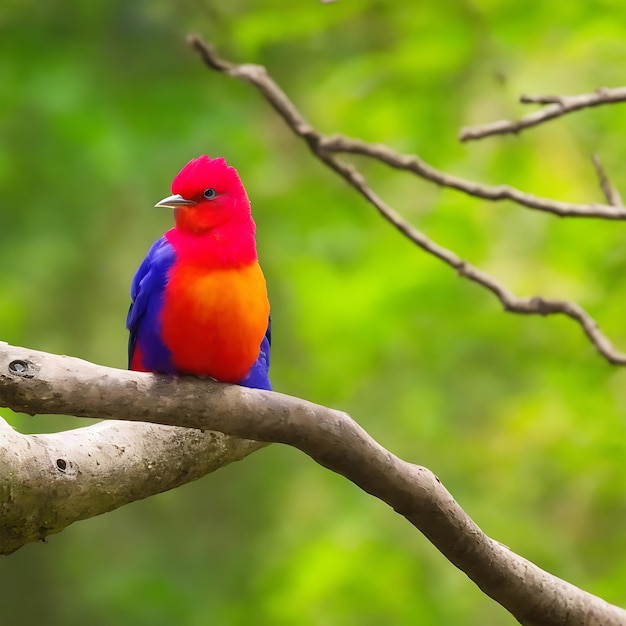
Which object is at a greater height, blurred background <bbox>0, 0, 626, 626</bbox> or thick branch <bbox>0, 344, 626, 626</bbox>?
thick branch <bbox>0, 344, 626, 626</bbox>

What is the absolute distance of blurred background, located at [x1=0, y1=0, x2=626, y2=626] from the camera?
184 inches

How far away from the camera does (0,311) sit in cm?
518

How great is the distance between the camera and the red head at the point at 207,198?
265 cm

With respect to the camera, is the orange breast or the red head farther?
the red head

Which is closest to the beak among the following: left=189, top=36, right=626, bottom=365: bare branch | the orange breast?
the orange breast

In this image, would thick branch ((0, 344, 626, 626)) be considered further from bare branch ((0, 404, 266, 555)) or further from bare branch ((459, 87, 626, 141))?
bare branch ((459, 87, 626, 141))

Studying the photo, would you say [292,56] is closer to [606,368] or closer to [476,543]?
[606,368]

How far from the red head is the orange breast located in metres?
0.16

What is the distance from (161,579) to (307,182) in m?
2.40

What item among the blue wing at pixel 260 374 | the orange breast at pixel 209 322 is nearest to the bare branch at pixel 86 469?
the blue wing at pixel 260 374

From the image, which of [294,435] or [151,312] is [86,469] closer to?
[151,312]

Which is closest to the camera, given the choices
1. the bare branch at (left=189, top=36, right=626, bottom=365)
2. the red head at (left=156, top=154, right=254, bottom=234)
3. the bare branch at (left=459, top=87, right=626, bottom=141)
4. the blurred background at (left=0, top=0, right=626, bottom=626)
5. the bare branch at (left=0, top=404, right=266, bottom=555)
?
the bare branch at (left=0, top=404, right=266, bottom=555)

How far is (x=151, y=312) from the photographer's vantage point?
2.58 metres

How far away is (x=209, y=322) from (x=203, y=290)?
8 centimetres
